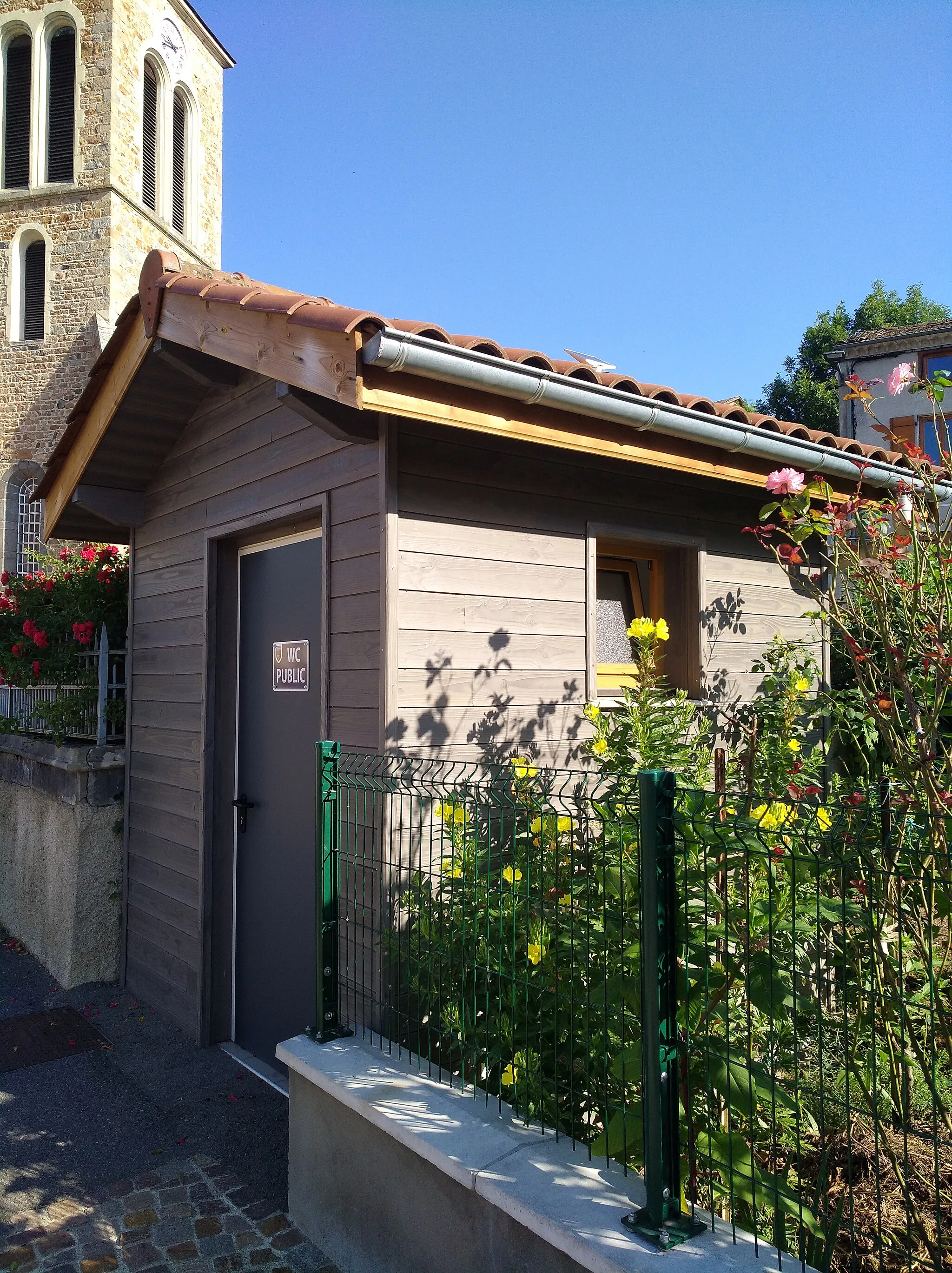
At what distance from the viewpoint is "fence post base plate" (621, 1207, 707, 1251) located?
1933mm

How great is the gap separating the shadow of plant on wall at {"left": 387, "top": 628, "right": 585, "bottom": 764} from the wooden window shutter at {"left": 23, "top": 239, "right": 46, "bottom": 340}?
24106mm

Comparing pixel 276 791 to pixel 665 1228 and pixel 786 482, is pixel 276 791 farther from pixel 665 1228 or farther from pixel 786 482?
pixel 665 1228

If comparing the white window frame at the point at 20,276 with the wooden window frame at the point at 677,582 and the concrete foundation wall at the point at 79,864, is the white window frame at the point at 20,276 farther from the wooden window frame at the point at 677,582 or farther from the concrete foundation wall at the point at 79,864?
the wooden window frame at the point at 677,582

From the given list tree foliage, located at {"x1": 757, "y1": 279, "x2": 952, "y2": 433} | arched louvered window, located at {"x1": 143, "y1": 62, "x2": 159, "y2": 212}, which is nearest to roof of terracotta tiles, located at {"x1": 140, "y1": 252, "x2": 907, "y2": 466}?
arched louvered window, located at {"x1": 143, "y1": 62, "x2": 159, "y2": 212}

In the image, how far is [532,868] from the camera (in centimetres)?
266

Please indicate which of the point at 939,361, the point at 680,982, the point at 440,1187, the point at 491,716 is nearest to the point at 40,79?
the point at 939,361

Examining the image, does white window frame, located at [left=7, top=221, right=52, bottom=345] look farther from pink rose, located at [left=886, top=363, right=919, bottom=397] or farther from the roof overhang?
pink rose, located at [left=886, top=363, right=919, bottom=397]

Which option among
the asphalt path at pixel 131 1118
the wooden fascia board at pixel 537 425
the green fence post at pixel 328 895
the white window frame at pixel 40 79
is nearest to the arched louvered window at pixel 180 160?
the white window frame at pixel 40 79

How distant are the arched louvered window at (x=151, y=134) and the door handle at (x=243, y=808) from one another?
24.9 meters

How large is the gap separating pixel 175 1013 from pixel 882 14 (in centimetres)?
668

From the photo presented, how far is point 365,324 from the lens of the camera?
298 centimetres

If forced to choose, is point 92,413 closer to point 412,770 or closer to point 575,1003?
point 412,770

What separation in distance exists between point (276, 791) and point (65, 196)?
24.1 metres

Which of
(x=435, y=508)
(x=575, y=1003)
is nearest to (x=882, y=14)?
(x=435, y=508)
